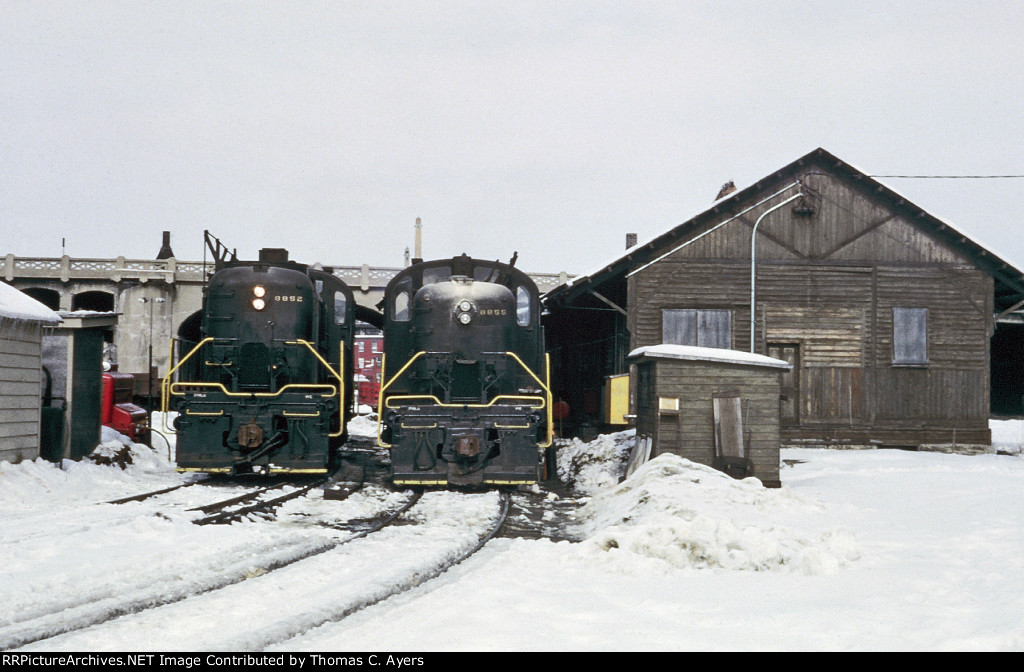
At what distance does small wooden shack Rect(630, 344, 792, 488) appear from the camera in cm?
1243

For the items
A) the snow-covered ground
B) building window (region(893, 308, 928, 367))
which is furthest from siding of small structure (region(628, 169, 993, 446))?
the snow-covered ground

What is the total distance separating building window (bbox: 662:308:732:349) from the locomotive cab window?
6.29 m

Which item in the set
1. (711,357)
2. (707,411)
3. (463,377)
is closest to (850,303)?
(711,357)

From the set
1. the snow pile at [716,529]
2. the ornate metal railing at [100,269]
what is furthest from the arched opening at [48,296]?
the snow pile at [716,529]

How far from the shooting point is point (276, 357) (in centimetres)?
1360

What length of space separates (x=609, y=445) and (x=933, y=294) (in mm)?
9257

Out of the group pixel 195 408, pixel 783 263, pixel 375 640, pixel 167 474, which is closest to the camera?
pixel 375 640

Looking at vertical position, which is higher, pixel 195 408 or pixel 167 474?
pixel 195 408

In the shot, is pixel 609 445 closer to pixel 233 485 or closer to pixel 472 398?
pixel 472 398

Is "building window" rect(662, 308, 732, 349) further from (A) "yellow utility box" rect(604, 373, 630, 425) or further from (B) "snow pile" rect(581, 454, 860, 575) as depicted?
(B) "snow pile" rect(581, 454, 860, 575)

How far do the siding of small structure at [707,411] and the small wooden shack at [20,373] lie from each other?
932cm

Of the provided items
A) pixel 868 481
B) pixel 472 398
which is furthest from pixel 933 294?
pixel 472 398

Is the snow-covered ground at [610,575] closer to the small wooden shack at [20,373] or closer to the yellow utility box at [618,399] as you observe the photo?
the small wooden shack at [20,373]

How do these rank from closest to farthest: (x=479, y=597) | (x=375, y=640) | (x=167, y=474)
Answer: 1. (x=375, y=640)
2. (x=479, y=597)
3. (x=167, y=474)
